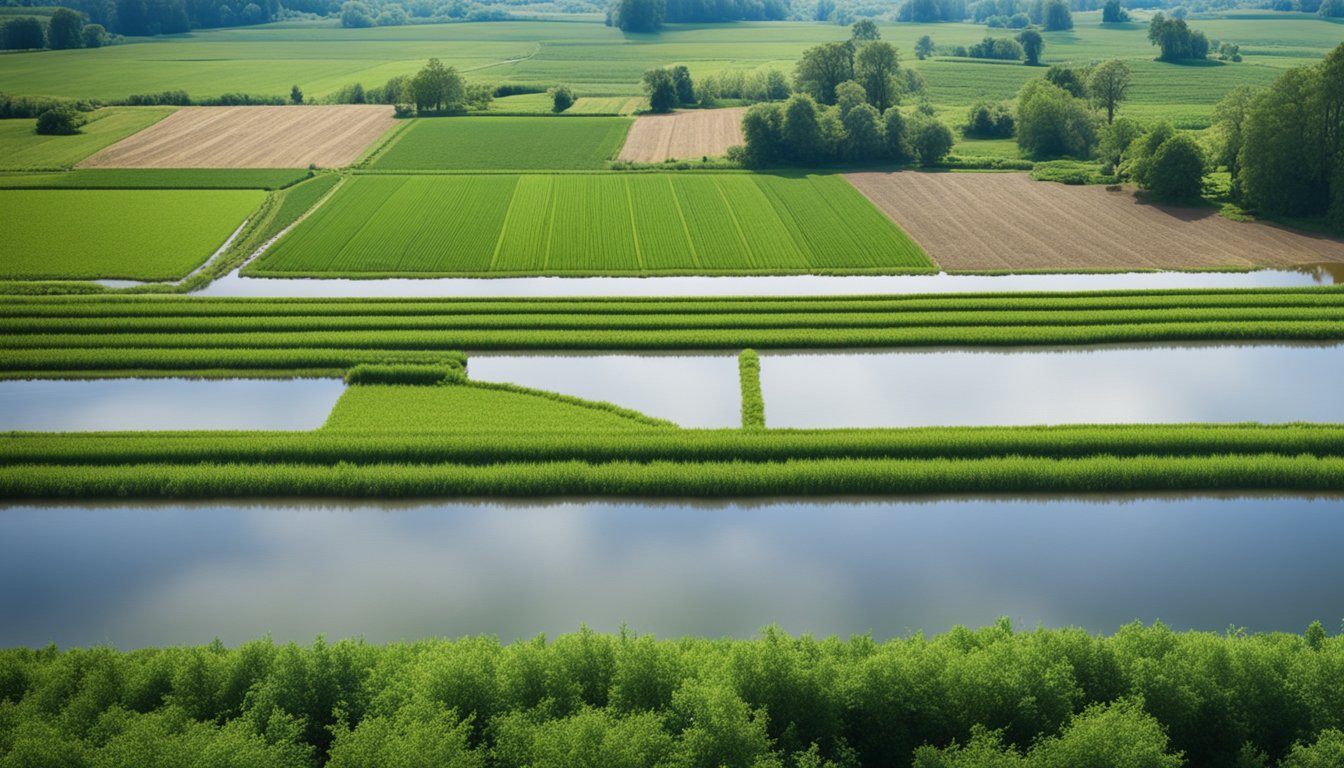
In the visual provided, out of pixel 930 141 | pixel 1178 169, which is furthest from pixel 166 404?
pixel 1178 169

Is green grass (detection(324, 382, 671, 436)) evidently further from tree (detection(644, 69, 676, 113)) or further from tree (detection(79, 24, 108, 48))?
tree (detection(79, 24, 108, 48))

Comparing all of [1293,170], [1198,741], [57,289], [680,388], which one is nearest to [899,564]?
[1198,741]

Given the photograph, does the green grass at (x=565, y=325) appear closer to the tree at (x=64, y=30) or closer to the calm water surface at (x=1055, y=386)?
the calm water surface at (x=1055, y=386)

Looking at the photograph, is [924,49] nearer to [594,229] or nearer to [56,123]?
[594,229]

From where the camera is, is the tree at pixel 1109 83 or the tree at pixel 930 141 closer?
the tree at pixel 930 141

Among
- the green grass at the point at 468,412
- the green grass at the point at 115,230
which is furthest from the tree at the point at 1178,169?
the green grass at the point at 115,230

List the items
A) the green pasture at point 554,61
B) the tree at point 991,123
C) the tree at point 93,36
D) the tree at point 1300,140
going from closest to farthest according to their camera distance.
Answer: the tree at point 1300,140
the tree at point 991,123
the green pasture at point 554,61
the tree at point 93,36

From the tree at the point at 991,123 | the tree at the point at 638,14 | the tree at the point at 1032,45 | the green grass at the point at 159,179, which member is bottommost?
the green grass at the point at 159,179
